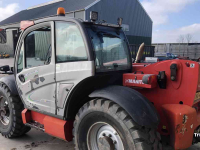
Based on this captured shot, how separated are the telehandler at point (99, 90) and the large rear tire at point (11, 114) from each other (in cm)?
28

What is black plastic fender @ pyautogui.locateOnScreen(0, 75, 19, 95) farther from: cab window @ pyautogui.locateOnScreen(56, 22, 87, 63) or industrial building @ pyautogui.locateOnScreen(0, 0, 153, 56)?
industrial building @ pyautogui.locateOnScreen(0, 0, 153, 56)

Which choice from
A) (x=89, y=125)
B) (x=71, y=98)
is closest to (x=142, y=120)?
(x=89, y=125)

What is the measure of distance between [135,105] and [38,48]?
1965mm

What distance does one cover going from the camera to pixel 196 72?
7.78 feet

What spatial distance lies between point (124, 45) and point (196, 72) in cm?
128

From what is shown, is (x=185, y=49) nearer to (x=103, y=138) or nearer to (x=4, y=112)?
(x=4, y=112)

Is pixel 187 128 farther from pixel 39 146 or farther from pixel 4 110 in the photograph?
pixel 4 110

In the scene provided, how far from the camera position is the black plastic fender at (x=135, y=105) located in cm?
214

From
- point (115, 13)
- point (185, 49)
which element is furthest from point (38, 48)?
point (115, 13)

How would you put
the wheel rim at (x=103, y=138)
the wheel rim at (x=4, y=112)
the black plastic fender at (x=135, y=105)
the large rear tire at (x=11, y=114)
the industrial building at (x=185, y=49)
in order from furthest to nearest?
the industrial building at (x=185, y=49) < the wheel rim at (x=4, y=112) < the large rear tire at (x=11, y=114) < the wheel rim at (x=103, y=138) < the black plastic fender at (x=135, y=105)

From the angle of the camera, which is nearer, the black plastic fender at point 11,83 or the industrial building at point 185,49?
the black plastic fender at point 11,83

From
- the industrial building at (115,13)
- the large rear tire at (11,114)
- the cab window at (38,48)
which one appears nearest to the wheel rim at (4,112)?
the large rear tire at (11,114)

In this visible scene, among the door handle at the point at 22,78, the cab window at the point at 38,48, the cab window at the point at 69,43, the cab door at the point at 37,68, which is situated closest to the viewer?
the cab window at the point at 69,43

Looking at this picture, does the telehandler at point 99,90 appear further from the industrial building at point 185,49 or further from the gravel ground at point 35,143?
the industrial building at point 185,49
